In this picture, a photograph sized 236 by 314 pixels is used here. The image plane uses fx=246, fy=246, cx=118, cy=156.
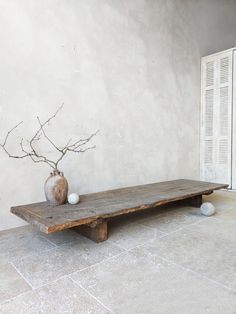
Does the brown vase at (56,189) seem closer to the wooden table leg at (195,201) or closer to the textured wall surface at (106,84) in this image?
the textured wall surface at (106,84)

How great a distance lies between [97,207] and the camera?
6.28 ft

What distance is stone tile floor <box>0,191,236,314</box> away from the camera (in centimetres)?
113

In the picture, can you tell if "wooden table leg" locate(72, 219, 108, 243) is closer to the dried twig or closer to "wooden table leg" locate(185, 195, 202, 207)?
the dried twig

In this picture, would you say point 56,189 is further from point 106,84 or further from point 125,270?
point 106,84


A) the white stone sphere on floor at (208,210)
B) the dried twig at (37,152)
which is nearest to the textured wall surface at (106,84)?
the dried twig at (37,152)

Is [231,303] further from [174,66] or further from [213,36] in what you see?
[213,36]

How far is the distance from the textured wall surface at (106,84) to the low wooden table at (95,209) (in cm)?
43

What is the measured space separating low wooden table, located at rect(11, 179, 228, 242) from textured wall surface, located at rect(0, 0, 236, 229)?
432mm

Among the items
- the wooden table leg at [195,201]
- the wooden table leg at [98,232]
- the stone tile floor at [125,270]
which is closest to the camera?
the stone tile floor at [125,270]

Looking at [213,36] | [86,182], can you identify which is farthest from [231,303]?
[213,36]

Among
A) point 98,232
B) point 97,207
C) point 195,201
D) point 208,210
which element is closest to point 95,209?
point 97,207

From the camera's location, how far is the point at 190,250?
5.56 feet

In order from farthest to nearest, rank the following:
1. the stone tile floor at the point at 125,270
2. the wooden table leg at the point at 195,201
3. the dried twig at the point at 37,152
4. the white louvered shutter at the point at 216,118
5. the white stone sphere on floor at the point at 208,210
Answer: the white louvered shutter at the point at 216,118 → the wooden table leg at the point at 195,201 → the white stone sphere on floor at the point at 208,210 → the dried twig at the point at 37,152 → the stone tile floor at the point at 125,270

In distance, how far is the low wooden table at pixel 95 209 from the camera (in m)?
1.60
